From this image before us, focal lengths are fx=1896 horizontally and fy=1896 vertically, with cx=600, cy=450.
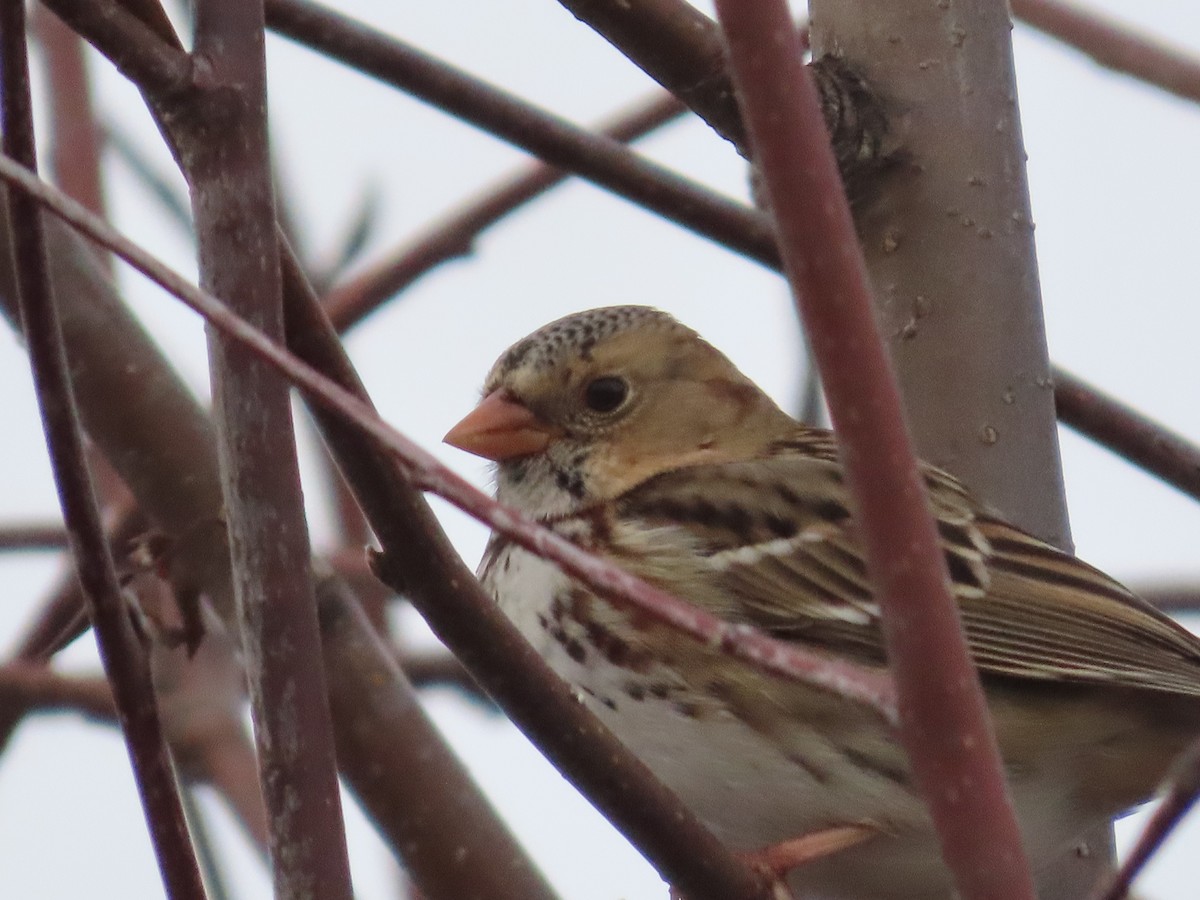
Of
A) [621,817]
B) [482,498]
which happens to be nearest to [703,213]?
[621,817]

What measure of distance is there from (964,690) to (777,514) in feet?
5.76

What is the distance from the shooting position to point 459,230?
2.68 m

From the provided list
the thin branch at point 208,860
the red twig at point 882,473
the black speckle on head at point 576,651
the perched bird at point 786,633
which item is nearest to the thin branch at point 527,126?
the perched bird at point 786,633

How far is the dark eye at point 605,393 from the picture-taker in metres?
2.82

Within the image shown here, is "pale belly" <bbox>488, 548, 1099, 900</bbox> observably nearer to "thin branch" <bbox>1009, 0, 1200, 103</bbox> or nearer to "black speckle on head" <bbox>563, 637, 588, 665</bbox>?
"black speckle on head" <bbox>563, 637, 588, 665</bbox>

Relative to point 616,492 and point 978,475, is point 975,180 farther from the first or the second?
point 616,492

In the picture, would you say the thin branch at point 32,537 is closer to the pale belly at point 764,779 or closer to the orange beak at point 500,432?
the orange beak at point 500,432

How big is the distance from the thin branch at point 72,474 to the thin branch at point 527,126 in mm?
859

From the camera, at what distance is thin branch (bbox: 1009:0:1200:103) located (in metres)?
2.26

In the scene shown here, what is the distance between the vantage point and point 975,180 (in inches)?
89.1

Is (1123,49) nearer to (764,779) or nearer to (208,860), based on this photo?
(764,779)

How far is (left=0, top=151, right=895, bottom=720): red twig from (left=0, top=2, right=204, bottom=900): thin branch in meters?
→ 0.12

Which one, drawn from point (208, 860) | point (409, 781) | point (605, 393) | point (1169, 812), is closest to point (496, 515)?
point (1169, 812)

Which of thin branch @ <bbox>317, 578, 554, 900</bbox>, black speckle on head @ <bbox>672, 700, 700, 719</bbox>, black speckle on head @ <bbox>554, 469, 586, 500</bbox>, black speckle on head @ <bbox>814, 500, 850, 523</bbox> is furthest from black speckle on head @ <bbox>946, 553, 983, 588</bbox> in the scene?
thin branch @ <bbox>317, 578, 554, 900</bbox>
